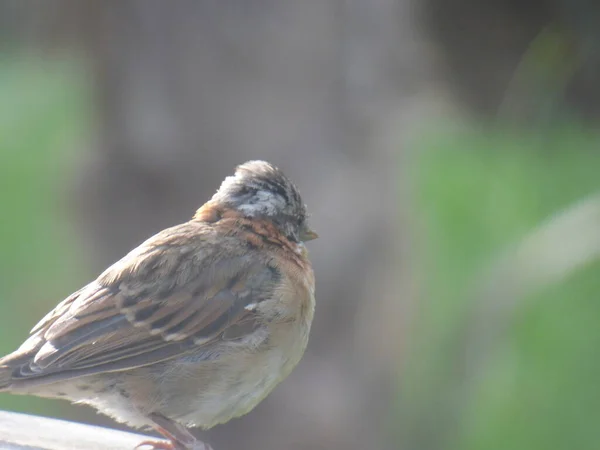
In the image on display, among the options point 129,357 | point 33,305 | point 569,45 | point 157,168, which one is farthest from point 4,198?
point 129,357

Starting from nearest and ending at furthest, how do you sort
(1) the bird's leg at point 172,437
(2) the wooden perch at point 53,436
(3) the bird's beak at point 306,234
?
1. (2) the wooden perch at point 53,436
2. (1) the bird's leg at point 172,437
3. (3) the bird's beak at point 306,234

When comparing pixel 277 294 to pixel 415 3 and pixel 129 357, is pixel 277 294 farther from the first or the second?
pixel 415 3

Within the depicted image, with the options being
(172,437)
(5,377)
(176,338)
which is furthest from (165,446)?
(5,377)

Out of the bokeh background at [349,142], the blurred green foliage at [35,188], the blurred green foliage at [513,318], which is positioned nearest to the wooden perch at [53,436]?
the bokeh background at [349,142]

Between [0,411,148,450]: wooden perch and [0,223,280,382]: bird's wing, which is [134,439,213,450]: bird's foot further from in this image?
[0,223,280,382]: bird's wing

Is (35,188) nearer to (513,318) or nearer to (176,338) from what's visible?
(513,318)

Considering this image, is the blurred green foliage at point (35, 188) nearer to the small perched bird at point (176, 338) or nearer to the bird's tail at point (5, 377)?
the small perched bird at point (176, 338)

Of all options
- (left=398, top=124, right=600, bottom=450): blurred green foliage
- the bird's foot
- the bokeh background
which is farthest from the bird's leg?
(left=398, top=124, right=600, bottom=450): blurred green foliage
